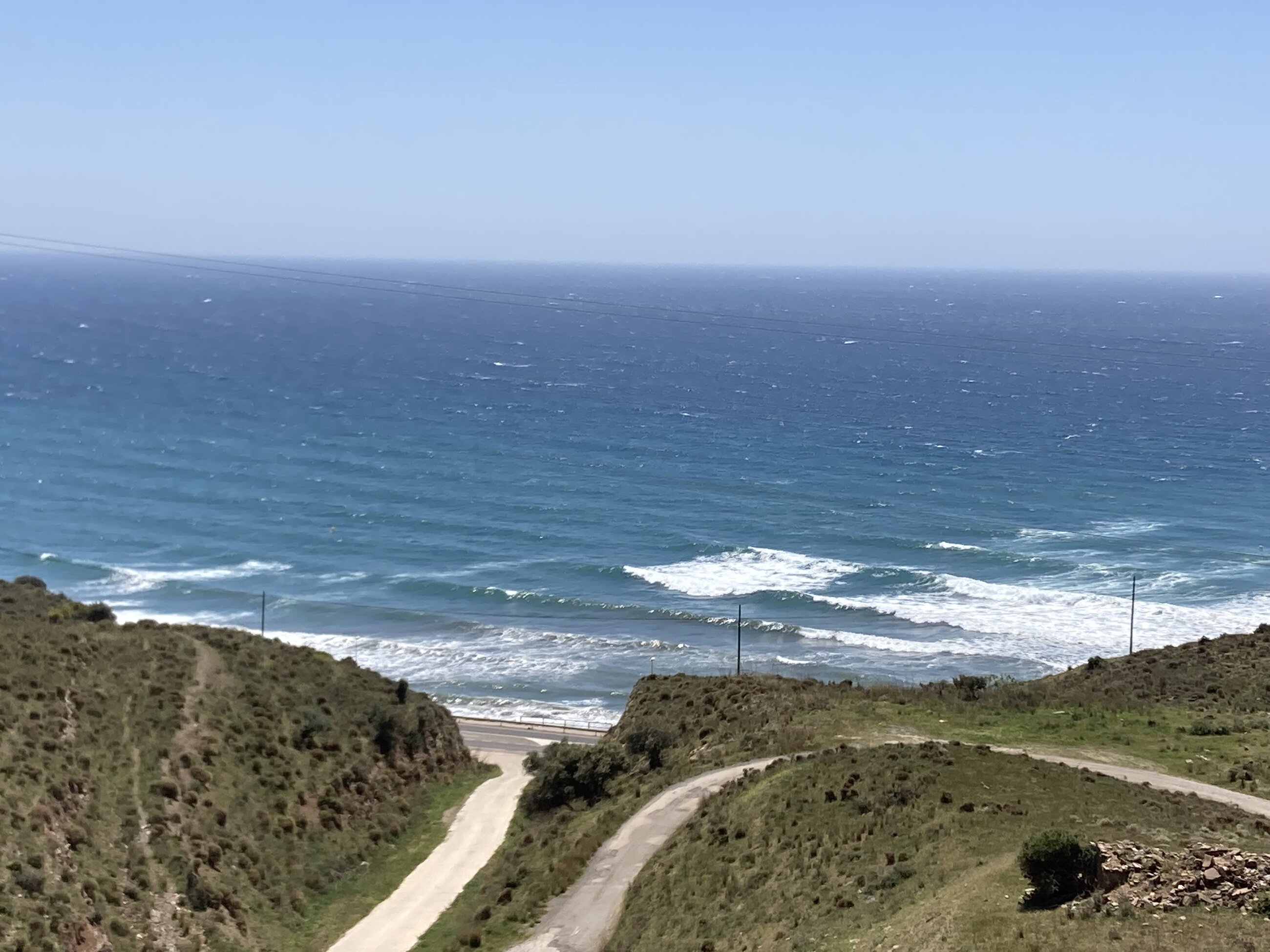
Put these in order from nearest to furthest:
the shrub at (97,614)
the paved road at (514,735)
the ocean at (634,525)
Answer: the shrub at (97,614), the paved road at (514,735), the ocean at (634,525)

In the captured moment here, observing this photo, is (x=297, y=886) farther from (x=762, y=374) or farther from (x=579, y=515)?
(x=762, y=374)

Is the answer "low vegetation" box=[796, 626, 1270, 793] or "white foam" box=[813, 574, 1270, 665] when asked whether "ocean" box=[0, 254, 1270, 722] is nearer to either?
"white foam" box=[813, 574, 1270, 665]

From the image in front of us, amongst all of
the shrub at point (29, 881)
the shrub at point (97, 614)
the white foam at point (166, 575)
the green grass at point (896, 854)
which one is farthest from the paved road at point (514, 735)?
the white foam at point (166, 575)

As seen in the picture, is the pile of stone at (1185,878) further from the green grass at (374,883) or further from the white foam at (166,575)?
the white foam at (166,575)

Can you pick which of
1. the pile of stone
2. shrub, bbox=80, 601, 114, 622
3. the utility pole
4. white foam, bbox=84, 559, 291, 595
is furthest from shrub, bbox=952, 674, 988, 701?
white foam, bbox=84, 559, 291, 595

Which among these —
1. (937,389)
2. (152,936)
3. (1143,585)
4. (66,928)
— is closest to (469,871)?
(152,936)

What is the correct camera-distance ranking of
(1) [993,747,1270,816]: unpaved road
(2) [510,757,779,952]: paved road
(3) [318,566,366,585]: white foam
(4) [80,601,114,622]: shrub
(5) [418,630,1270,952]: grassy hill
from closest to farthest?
1. (2) [510,757,779,952]: paved road
2. (5) [418,630,1270,952]: grassy hill
3. (1) [993,747,1270,816]: unpaved road
4. (4) [80,601,114,622]: shrub
5. (3) [318,566,366,585]: white foam
